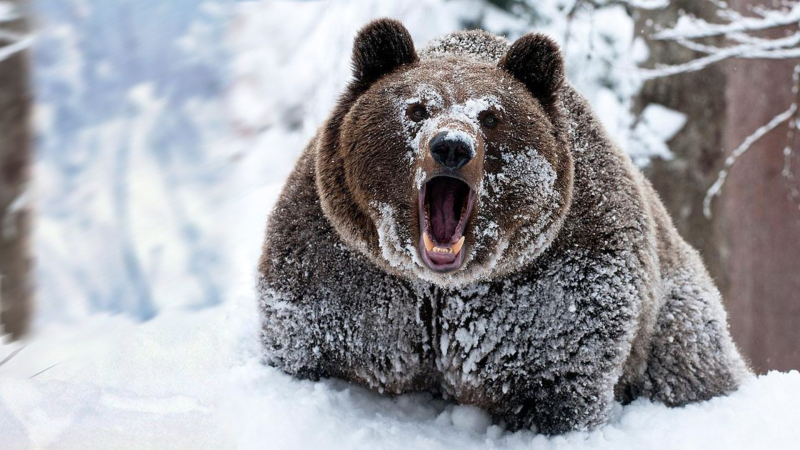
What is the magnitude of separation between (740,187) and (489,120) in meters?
6.12

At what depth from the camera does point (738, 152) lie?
747 centimetres

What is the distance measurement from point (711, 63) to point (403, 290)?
229 inches

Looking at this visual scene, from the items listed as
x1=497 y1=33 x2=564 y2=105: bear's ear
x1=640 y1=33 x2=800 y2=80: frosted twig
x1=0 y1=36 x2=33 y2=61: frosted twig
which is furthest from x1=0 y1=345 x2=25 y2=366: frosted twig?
x1=640 y1=33 x2=800 y2=80: frosted twig

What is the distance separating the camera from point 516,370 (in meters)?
3.42

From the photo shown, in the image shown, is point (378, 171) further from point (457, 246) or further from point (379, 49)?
point (379, 49)

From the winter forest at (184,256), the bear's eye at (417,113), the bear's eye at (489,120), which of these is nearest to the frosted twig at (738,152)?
the winter forest at (184,256)

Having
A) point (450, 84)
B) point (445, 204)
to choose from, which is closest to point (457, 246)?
point (445, 204)

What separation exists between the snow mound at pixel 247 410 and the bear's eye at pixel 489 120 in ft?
4.37

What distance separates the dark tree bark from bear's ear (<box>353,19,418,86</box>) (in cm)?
519

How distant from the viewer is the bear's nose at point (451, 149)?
278cm

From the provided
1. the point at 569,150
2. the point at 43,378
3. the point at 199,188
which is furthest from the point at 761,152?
the point at 43,378

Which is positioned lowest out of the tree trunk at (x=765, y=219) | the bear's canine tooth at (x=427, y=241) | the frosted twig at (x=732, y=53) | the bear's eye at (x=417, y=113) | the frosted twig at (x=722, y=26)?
the tree trunk at (x=765, y=219)

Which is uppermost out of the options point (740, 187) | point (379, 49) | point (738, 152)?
point (379, 49)

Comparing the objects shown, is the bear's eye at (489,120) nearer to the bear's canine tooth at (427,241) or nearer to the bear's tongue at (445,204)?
the bear's tongue at (445,204)
